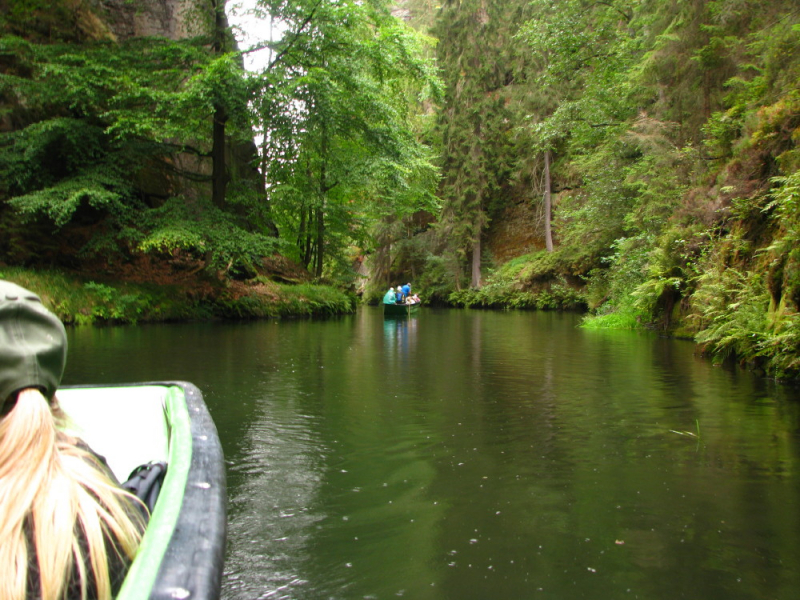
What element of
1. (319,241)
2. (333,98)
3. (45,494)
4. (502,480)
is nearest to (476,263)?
(319,241)

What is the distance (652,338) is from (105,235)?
14352 millimetres

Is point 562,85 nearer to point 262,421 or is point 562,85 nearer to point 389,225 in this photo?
point 389,225

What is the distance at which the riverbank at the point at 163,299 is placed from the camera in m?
15.0

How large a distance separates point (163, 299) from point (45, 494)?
16.9m

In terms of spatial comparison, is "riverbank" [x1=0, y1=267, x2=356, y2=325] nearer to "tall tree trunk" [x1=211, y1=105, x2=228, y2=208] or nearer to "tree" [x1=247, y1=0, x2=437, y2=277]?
"tall tree trunk" [x1=211, y1=105, x2=228, y2=208]

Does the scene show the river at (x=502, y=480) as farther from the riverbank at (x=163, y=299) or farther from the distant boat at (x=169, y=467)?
the riverbank at (x=163, y=299)

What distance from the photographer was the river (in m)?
2.70

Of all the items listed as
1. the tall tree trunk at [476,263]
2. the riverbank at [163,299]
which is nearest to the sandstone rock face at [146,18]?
the riverbank at [163,299]

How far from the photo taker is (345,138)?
748 inches

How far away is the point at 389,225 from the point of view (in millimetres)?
40188

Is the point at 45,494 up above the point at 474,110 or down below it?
below

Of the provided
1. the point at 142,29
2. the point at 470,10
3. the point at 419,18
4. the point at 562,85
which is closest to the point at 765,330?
the point at 142,29

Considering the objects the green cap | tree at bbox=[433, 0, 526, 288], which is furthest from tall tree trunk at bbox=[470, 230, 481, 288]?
the green cap

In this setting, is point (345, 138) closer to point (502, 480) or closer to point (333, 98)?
point (333, 98)
